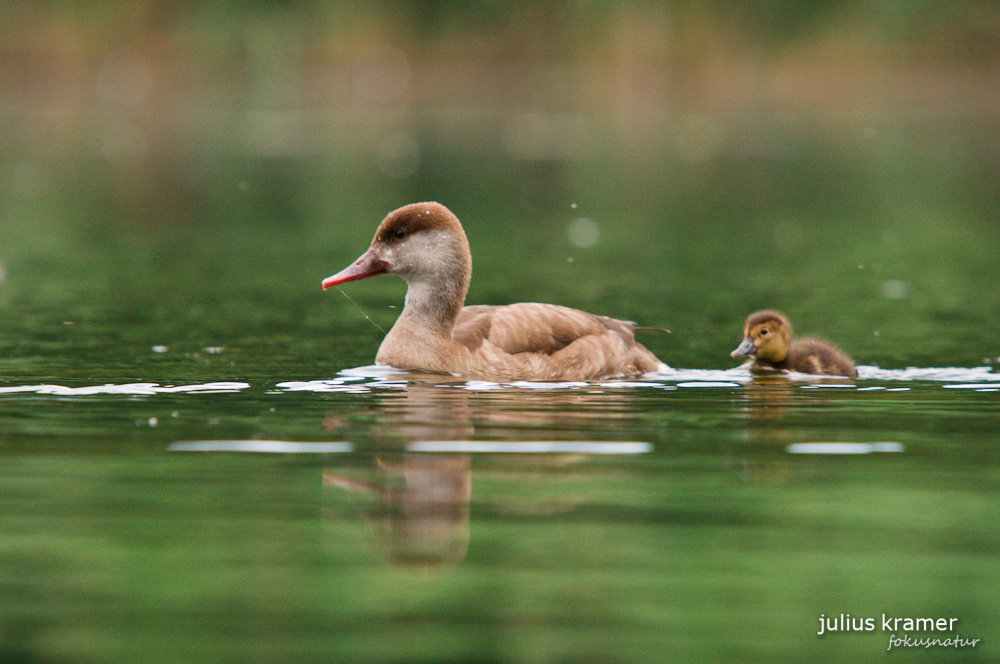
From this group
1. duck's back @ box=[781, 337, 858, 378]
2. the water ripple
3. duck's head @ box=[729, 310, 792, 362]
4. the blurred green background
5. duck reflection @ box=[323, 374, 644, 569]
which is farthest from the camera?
the blurred green background

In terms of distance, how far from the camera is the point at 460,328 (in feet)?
32.7

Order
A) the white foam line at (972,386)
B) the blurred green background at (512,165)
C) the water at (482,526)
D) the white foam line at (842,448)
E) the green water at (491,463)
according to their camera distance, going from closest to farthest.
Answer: the water at (482,526) → the green water at (491,463) → the white foam line at (842,448) → the white foam line at (972,386) → the blurred green background at (512,165)

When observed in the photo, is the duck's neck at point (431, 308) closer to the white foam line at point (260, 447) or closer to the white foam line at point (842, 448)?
the white foam line at point (260, 447)

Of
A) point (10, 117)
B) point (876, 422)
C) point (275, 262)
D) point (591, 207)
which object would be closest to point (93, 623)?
point (876, 422)

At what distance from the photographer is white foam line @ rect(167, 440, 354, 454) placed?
705cm

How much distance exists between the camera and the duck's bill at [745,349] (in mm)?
10089

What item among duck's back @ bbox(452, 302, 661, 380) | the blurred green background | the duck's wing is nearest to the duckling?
the blurred green background

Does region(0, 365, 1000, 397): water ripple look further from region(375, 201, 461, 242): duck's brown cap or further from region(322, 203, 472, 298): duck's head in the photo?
region(375, 201, 461, 242): duck's brown cap

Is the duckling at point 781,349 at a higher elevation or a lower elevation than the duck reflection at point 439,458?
higher

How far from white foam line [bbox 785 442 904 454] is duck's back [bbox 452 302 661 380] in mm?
2684

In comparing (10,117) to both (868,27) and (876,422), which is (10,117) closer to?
(868,27)

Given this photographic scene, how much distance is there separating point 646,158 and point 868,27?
12.6m

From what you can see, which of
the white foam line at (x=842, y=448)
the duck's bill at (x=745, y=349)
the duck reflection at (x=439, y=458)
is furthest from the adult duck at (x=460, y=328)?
the white foam line at (x=842, y=448)

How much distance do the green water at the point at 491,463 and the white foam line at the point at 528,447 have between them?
0.06 m
